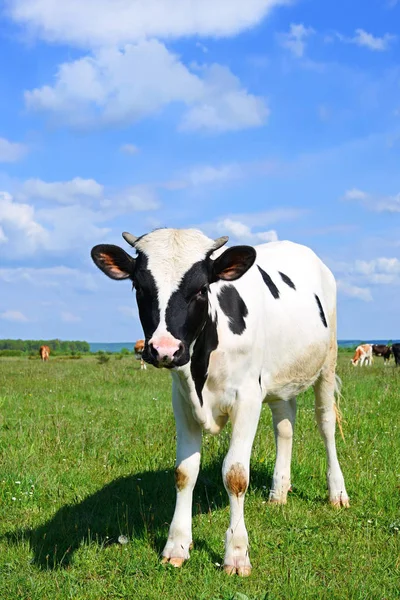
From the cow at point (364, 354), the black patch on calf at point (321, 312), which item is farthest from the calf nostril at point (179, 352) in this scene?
the cow at point (364, 354)

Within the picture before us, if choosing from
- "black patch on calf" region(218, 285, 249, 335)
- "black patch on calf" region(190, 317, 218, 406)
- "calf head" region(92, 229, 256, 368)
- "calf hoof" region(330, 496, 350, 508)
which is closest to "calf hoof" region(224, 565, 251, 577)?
"black patch on calf" region(190, 317, 218, 406)

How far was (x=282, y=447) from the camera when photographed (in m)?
7.11

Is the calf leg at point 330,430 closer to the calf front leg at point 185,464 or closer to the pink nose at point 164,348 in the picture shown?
the calf front leg at point 185,464

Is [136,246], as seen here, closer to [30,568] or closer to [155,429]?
[30,568]

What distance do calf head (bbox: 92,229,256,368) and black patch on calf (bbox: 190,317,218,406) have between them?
204 millimetres

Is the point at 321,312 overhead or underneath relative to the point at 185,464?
overhead

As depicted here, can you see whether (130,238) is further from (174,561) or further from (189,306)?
(174,561)

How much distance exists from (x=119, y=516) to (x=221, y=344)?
2087mm

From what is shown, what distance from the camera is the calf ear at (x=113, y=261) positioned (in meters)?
5.01

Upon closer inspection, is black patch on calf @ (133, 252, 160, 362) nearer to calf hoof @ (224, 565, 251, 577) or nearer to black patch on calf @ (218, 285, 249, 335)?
black patch on calf @ (218, 285, 249, 335)

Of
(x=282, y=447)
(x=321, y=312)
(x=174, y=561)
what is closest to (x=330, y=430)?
(x=282, y=447)

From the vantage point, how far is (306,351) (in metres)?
6.80

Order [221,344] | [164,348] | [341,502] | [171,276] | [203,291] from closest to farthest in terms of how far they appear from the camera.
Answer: [164,348] → [171,276] → [203,291] → [221,344] → [341,502]

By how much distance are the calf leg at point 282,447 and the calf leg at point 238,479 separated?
168cm
